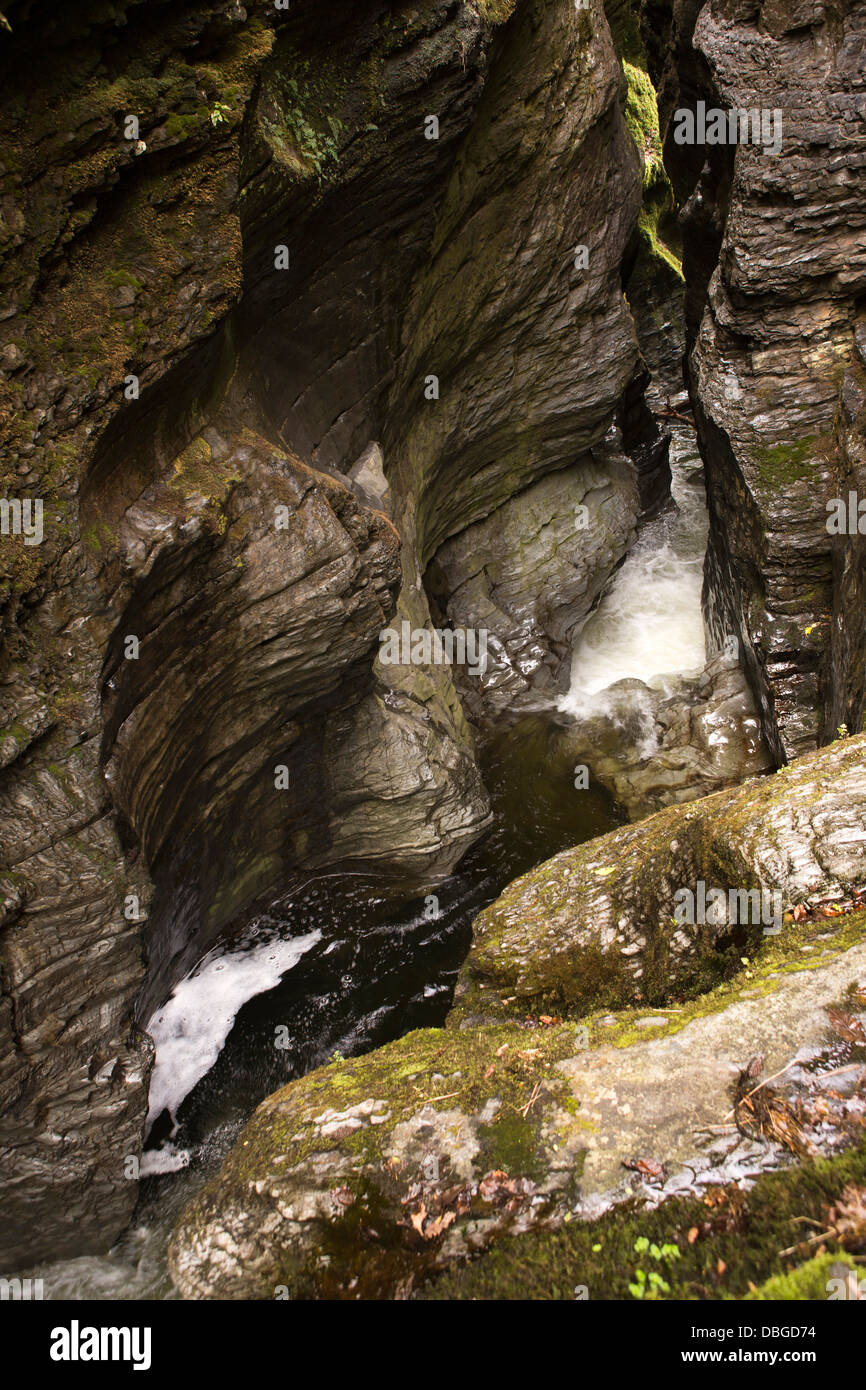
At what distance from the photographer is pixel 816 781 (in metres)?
4.83

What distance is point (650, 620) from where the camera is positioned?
15.4 metres

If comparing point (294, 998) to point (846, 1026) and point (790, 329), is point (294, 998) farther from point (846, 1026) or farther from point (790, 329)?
point (790, 329)

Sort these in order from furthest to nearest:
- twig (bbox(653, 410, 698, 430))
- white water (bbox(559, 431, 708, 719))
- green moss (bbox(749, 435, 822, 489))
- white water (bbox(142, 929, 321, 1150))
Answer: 1. twig (bbox(653, 410, 698, 430))
2. white water (bbox(559, 431, 708, 719))
3. green moss (bbox(749, 435, 822, 489))
4. white water (bbox(142, 929, 321, 1150))

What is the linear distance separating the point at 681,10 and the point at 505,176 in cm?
534

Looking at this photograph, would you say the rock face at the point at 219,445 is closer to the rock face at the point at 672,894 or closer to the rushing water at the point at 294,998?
the rushing water at the point at 294,998

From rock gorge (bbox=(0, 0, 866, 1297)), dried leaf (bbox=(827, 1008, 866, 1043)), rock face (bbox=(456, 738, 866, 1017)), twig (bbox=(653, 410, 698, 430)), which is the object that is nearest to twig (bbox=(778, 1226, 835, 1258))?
rock gorge (bbox=(0, 0, 866, 1297))

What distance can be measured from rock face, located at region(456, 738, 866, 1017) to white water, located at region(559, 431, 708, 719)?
24.7 feet

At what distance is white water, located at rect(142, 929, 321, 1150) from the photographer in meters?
8.19

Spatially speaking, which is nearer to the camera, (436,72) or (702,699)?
(436,72)

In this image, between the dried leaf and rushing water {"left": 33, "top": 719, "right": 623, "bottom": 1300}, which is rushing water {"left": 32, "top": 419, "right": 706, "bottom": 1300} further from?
the dried leaf

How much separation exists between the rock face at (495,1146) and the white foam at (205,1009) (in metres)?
5.08

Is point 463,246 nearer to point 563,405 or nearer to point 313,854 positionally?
point 563,405

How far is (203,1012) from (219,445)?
6.36 metres

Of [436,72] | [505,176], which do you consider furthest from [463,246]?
[436,72]
